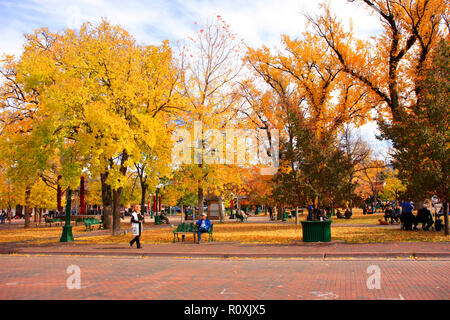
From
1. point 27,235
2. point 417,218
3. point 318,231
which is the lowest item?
point 27,235

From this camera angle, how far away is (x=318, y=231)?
16.9 metres

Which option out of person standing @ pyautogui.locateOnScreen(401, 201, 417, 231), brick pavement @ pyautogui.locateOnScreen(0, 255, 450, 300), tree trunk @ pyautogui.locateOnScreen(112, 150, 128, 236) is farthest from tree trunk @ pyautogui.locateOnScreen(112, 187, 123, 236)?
person standing @ pyautogui.locateOnScreen(401, 201, 417, 231)

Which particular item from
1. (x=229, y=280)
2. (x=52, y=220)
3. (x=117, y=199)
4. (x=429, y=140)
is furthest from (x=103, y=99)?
(x=52, y=220)

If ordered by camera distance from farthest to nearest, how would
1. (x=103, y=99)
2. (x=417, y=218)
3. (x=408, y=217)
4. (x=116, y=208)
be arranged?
(x=116, y=208) → (x=408, y=217) → (x=417, y=218) → (x=103, y=99)

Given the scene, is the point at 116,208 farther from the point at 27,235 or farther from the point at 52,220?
the point at 52,220

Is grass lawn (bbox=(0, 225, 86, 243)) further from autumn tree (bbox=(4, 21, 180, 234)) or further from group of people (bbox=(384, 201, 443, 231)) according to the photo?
group of people (bbox=(384, 201, 443, 231))

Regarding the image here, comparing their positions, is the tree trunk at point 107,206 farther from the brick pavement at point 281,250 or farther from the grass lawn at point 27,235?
the brick pavement at point 281,250

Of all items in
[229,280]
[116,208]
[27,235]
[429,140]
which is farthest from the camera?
[27,235]

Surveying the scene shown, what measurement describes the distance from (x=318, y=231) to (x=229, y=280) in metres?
8.66

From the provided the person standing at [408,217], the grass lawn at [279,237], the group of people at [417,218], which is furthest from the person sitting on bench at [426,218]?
the grass lawn at [279,237]

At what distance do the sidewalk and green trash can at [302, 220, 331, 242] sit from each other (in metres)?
0.54

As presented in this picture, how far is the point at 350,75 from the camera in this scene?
29734mm
